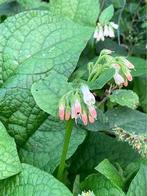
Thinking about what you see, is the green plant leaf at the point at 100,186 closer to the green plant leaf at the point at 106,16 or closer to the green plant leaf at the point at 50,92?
the green plant leaf at the point at 50,92

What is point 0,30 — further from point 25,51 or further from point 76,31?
point 76,31

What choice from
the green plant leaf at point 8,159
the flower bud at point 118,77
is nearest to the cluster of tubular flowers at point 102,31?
A: the flower bud at point 118,77

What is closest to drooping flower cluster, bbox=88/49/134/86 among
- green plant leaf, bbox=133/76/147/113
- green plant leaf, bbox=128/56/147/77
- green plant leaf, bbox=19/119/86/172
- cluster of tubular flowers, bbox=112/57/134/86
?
cluster of tubular flowers, bbox=112/57/134/86

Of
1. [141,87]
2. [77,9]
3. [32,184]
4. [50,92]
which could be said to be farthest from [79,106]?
[141,87]

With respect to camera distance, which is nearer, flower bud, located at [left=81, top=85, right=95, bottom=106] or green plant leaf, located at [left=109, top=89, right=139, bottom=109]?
flower bud, located at [left=81, top=85, right=95, bottom=106]

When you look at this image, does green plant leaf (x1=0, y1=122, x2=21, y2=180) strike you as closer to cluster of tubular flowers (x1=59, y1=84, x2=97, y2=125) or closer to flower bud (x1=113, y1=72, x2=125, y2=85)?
cluster of tubular flowers (x1=59, y1=84, x2=97, y2=125)

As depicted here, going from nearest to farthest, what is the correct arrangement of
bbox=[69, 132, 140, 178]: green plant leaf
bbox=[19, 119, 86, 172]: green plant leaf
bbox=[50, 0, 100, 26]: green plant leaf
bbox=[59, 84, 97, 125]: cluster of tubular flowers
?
bbox=[59, 84, 97, 125]: cluster of tubular flowers
bbox=[19, 119, 86, 172]: green plant leaf
bbox=[69, 132, 140, 178]: green plant leaf
bbox=[50, 0, 100, 26]: green plant leaf

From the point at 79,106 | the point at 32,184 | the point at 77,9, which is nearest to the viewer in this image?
the point at 79,106

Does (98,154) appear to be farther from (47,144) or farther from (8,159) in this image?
(8,159)
